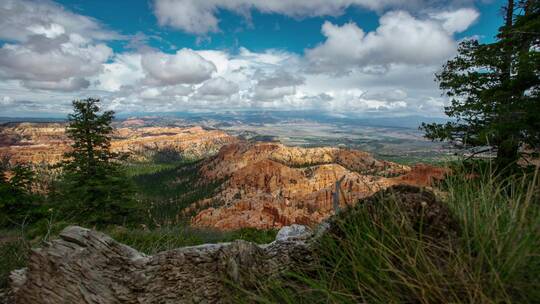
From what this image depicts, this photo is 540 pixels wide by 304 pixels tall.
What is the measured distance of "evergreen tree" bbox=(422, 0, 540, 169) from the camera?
10.8 m

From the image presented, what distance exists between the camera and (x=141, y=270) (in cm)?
279

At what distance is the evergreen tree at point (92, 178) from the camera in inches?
785

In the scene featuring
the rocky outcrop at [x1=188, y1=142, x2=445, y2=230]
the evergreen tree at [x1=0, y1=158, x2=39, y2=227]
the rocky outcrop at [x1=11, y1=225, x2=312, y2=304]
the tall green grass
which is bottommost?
the rocky outcrop at [x1=188, y1=142, x2=445, y2=230]

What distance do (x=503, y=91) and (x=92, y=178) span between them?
24545 mm

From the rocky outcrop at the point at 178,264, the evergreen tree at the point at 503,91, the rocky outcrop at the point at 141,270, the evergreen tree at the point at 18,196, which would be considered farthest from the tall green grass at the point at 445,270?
the evergreen tree at the point at 18,196

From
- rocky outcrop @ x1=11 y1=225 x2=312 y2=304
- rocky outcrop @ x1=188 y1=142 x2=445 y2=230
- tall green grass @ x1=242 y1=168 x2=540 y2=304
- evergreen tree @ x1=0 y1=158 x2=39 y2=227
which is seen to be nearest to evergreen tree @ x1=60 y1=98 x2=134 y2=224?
evergreen tree @ x1=0 y1=158 x2=39 y2=227

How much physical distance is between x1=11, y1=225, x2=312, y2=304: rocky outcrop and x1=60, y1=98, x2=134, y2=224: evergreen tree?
18.3m

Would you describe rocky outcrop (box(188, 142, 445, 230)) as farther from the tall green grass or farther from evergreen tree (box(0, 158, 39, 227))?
the tall green grass

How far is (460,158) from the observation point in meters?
3.07

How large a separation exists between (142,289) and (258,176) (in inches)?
5070

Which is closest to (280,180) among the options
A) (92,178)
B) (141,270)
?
Answer: (92,178)

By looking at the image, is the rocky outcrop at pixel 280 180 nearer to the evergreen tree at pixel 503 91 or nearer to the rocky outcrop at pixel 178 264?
the evergreen tree at pixel 503 91

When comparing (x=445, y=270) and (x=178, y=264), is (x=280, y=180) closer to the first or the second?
(x=178, y=264)

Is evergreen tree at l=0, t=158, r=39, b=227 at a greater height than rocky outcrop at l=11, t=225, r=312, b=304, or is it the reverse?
rocky outcrop at l=11, t=225, r=312, b=304
